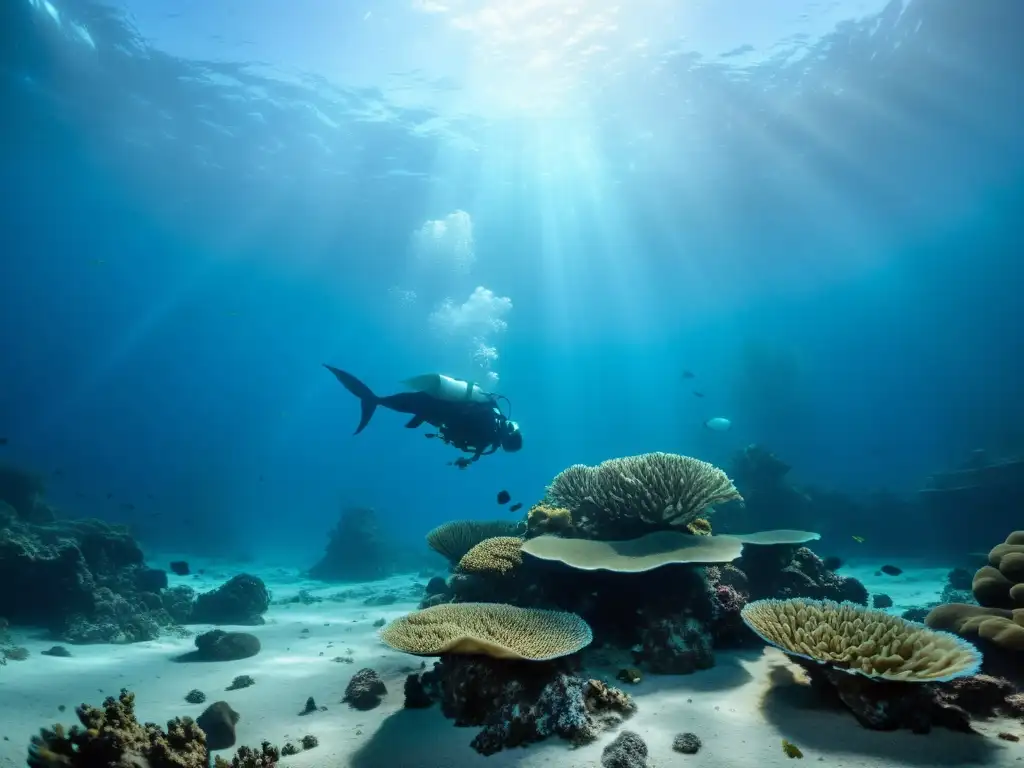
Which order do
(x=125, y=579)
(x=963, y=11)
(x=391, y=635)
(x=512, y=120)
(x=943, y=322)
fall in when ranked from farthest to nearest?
(x=943, y=322), (x=512, y=120), (x=963, y=11), (x=125, y=579), (x=391, y=635)

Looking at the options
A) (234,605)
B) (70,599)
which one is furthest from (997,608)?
(70,599)

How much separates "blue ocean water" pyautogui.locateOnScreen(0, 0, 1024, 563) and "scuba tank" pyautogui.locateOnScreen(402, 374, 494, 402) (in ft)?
9.35

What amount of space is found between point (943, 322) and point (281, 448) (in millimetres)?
161594

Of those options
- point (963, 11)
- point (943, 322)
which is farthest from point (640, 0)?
point (943, 322)

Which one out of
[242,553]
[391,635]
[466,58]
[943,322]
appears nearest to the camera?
[391,635]

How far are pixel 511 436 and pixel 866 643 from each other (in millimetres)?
4657

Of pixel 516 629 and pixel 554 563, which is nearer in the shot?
pixel 516 629

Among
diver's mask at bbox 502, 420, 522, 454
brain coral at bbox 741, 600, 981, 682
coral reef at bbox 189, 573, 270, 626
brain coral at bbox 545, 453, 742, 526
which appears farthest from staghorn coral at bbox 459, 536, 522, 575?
coral reef at bbox 189, 573, 270, 626

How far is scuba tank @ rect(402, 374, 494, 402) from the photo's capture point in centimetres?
703

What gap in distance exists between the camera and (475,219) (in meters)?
42.5

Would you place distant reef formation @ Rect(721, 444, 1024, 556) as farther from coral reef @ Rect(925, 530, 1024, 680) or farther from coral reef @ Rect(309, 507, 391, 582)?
coral reef @ Rect(309, 507, 391, 582)

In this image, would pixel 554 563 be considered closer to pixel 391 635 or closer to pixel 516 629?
pixel 516 629

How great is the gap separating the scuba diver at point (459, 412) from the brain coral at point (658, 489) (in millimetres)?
1589

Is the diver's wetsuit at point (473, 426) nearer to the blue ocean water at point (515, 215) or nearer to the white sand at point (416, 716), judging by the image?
the blue ocean water at point (515, 215)
